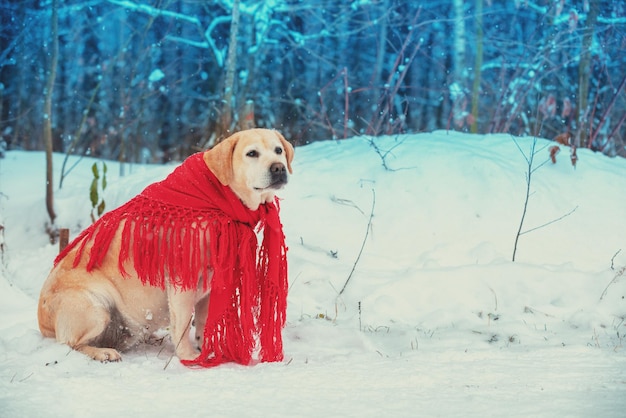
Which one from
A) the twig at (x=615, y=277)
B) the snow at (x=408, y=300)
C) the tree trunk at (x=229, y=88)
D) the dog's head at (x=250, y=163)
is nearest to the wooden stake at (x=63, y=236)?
the snow at (x=408, y=300)

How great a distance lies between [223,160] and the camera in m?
2.67

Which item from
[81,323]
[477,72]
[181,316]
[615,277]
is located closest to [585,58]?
[477,72]

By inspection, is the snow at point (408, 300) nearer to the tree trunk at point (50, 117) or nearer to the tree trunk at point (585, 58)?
the tree trunk at point (50, 117)

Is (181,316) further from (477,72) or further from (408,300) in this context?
(477,72)

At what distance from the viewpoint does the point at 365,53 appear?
39.5 ft

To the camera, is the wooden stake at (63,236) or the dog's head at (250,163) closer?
the dog's head at (250,163)

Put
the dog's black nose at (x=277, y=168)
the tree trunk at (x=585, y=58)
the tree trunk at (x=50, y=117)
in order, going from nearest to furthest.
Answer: the dog's black nose at (x=277, y=168) < the tree trunk at (x=50, y=117) < the tree trunk at (x=585, y=58)

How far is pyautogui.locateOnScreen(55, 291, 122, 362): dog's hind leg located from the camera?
2619mm

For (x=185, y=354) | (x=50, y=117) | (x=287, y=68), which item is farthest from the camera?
(x=287, y=68)

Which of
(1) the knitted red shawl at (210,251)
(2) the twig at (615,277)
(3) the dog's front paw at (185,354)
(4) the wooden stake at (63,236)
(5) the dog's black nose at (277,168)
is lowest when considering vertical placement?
(3) the dog's front paw at (185,354)

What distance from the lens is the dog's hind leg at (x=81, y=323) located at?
8.59 ft

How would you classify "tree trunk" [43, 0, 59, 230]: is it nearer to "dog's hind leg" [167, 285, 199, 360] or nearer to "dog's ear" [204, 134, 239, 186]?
"dog's hind leg" [167, 285, 199, 360]

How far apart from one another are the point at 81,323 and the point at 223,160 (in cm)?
95

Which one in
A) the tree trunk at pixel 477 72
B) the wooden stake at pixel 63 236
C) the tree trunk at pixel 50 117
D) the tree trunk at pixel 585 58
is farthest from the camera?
the tree trunk at pixel 477 72
